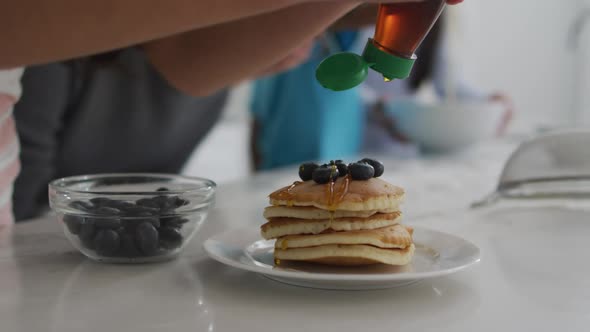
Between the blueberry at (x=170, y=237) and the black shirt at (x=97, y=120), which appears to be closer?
the blueberry at (x=170, y=237)

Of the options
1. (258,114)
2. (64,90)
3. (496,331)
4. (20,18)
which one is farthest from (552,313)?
(258,114)

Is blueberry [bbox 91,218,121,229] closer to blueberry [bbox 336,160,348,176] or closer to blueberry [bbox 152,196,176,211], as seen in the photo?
blueberry [bbox 152,196,176,211]

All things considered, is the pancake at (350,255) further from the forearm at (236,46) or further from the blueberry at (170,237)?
the forearm at (236,46)

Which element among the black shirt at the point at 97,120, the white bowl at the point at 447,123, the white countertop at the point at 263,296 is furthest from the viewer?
the white bowl at the point at 447,123

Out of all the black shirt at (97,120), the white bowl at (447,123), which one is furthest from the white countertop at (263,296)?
the white bowl at (447,123)

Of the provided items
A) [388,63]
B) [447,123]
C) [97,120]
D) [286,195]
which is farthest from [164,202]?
[447,123]

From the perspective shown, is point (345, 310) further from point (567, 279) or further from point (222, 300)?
point (567, 279)

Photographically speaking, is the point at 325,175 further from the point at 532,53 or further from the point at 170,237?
the point at 532,53
